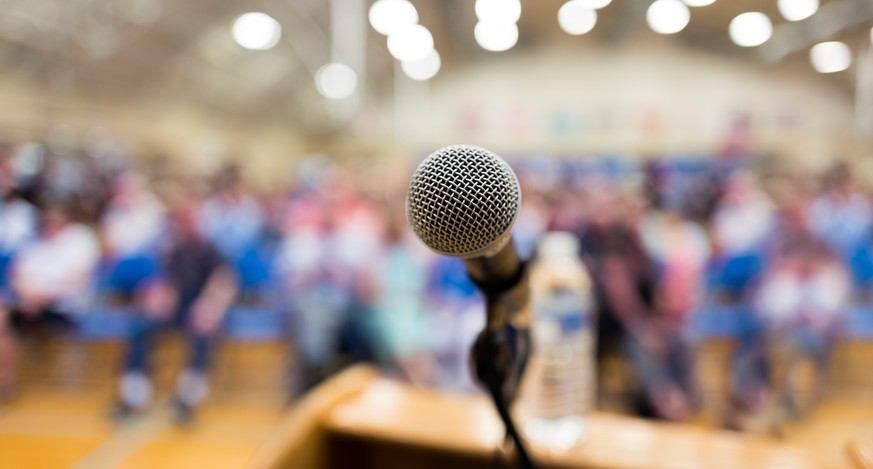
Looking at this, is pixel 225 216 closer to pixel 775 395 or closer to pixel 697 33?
pixel 775 395

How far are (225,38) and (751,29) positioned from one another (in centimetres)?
632

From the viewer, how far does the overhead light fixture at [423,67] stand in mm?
5645

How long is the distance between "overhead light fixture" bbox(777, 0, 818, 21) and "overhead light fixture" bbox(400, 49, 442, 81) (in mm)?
3036

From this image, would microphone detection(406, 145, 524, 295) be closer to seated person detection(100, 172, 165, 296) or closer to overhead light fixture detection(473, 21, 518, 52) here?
seated person detection(100, 172, 165, 296)

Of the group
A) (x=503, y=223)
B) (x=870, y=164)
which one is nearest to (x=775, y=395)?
(x=503, y=223)

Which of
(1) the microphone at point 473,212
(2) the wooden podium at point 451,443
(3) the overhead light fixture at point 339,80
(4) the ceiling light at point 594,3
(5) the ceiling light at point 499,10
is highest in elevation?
(4) the ceiling light at point 594,3

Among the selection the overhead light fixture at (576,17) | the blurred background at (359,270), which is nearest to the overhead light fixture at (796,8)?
the blurred background at (359,270)

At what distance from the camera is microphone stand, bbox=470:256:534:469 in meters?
0.49

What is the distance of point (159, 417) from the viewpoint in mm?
2857

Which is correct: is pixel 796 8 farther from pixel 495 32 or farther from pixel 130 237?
pixel 130 237

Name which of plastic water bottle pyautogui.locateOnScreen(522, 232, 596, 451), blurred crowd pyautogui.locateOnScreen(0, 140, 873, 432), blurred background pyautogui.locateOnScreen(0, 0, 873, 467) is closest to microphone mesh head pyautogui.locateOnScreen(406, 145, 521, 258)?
plastic water bottle pyautogui.locateOnScreen(522, 232, 596, 451)

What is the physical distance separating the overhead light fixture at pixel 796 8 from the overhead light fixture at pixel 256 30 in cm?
524

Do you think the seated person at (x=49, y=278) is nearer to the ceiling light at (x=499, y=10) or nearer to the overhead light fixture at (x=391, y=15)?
the overhead light fixture at (x=391, y=15)

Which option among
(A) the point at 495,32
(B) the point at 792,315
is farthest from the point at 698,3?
(B) the point at 792,315
